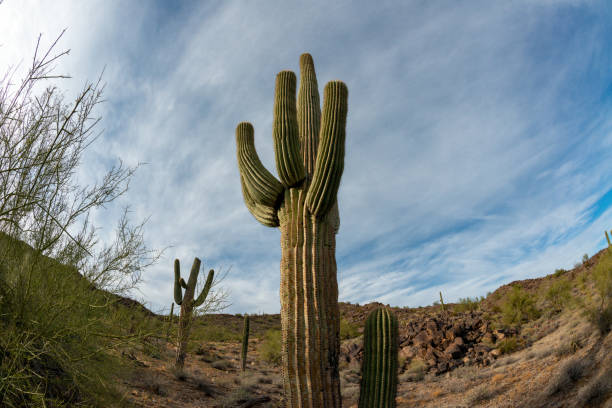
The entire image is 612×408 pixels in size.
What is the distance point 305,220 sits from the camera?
6.55 meters

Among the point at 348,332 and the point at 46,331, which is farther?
the point at 348,332

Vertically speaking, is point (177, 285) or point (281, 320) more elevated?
point (177, 285)

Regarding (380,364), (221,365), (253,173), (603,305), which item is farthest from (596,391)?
(221,365)

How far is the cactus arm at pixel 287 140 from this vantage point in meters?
6.82

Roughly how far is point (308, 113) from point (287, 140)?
3.74 feet

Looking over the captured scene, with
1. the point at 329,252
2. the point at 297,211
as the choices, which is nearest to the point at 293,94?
the point at 297,211

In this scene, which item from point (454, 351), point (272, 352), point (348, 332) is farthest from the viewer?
point (348, 332)

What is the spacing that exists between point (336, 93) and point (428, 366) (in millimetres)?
11976

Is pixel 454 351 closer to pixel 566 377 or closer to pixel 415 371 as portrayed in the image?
pixel 415 371

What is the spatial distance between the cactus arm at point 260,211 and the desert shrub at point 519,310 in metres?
13.3

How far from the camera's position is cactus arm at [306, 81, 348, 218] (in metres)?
6.39

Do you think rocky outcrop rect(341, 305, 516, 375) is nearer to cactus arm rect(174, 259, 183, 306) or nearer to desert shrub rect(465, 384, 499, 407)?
desert shrub rect(465, 384, 499, 407)

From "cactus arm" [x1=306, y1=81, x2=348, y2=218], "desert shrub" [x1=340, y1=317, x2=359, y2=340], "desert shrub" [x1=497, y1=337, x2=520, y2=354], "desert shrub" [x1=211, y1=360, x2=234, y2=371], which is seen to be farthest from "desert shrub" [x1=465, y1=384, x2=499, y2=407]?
"desert shrub" [x1=340, y1=317, x2=359, y2=340]

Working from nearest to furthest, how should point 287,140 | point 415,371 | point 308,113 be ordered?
point 287,140
point 308,113
point 415,371
